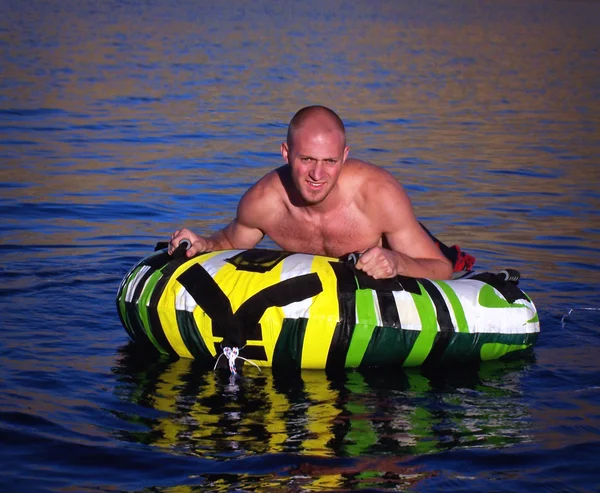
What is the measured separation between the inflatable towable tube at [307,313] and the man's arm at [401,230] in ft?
0.53

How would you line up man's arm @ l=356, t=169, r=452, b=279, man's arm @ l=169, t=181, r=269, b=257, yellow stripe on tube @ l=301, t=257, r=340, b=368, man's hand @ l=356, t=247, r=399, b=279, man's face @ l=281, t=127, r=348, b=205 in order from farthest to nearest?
1. man's arm @ l=169, t=181, r=269, b=257
2. man's arm @ l=356, t=169, r=452, b=279
3. man's face @ l=281, t=127, r=348, b=205
4. man's hand @ l=356, t=247, r=399, b=279
5. yellow stripe on tube @ l=301, t=257, r=340, b=368

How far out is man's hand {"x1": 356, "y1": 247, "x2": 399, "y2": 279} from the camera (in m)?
5.72

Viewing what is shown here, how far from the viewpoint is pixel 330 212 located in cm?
626

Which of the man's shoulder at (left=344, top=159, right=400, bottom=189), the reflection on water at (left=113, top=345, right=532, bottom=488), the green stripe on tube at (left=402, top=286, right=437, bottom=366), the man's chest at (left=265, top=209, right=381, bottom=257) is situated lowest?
the reflection on water at (left=113, top=345, right=532, bottom=488)

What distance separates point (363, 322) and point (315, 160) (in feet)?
2.99

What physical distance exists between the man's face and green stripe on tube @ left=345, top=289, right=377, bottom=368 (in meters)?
0.64

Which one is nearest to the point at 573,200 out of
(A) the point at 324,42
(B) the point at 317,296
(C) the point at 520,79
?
(B) the point at 317,296

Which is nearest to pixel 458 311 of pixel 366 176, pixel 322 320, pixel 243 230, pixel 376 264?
pixel 376 264

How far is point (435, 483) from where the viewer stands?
14.6 ft

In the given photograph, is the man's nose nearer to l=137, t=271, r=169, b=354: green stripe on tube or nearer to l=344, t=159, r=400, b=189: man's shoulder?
l=344, t=159, r=400, b=189: man's shoulder

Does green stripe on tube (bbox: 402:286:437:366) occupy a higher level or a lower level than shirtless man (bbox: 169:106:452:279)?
lower

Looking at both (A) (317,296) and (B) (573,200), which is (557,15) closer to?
(B) (573,200)

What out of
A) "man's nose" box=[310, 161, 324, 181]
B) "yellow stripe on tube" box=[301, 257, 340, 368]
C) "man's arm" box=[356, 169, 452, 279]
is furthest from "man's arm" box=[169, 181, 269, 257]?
"yellow stripe on tube" box=[301, 257, 340, 368]

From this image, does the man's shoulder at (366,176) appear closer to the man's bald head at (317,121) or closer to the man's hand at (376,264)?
the man's bald head at (317,121)
